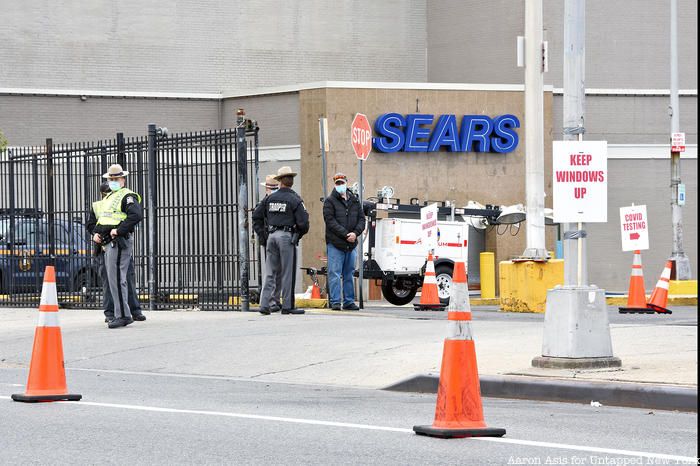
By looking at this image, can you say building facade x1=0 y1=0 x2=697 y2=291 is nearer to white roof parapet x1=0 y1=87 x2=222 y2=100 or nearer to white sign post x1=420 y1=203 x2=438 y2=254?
white roof parapet x1=0 y1=87 x2=222 y2=100

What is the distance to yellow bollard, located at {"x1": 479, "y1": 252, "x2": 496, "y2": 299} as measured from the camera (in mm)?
25219

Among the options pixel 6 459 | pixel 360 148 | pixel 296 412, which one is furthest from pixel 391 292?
pixel 6 459

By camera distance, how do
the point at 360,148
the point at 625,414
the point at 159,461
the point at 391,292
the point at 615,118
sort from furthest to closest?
the point at 615,118
the point at 391,292
the point at 360,148
the point at 625,414
the point at 159,461

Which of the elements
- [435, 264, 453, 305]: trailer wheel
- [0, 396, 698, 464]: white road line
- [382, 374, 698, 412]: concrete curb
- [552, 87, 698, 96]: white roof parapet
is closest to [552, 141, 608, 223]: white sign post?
[382, 374, 698, 412]: concrete curb

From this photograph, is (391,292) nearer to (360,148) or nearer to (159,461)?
(360,148)

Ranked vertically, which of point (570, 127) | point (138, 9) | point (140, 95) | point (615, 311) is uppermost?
point (138, 9)

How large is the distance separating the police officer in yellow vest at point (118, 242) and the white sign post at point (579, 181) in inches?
285

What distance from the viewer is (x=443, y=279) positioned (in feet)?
75.9

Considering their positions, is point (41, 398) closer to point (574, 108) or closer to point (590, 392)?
point (590, 392)

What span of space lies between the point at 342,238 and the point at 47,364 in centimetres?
865

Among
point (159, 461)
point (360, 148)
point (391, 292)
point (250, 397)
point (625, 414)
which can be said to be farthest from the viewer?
point (391, 292)

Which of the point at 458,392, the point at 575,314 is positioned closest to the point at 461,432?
the point at 458,392

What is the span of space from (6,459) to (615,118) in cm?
2636

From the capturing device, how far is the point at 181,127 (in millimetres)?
33906
